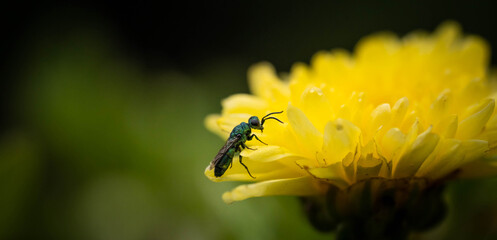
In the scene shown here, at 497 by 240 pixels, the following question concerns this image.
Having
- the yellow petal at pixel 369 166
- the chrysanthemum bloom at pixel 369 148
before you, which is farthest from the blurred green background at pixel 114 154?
the yellow petal at pixel 369 166

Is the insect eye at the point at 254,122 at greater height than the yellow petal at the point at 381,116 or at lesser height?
greater

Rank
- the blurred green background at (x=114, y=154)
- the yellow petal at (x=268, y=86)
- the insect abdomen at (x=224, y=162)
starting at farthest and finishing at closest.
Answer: the blurred green background at (x=114, y=154) < the yellow petal at (x=268, y=86) < the insect abdomen at (x=224, y=162)

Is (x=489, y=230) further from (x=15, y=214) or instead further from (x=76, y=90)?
(x=76, y=90)

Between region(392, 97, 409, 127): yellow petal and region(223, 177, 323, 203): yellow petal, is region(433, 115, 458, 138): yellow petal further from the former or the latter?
region(223, 177, 323, 203): yellow petal

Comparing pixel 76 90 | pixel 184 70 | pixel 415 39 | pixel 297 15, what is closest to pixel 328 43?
pixel 297 15

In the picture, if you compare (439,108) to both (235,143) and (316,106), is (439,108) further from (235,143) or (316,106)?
(235,143)

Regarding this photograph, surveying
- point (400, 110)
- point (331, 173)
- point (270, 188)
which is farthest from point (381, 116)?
point (270, 188)

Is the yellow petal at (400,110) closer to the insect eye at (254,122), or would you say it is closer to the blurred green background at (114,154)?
the insect eye at (254,122)

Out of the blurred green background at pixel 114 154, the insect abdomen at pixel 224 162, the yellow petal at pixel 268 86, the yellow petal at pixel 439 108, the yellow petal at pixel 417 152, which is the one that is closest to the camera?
the yellow petal at pixel 417 152
